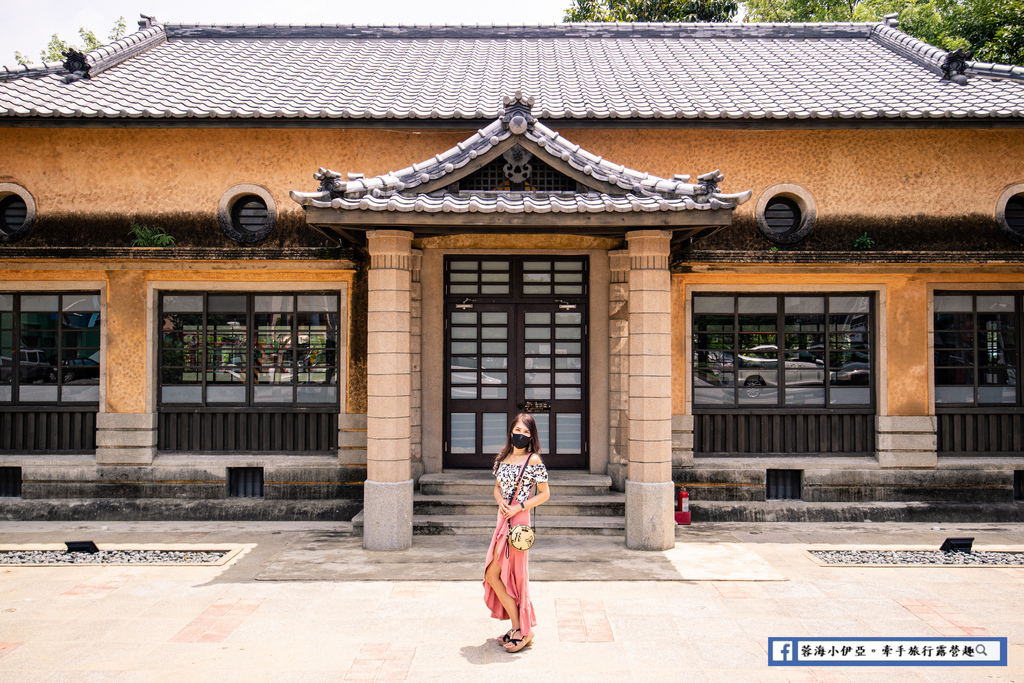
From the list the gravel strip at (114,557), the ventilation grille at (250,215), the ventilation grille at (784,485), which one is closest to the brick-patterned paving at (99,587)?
the gravel strip at (114,557)

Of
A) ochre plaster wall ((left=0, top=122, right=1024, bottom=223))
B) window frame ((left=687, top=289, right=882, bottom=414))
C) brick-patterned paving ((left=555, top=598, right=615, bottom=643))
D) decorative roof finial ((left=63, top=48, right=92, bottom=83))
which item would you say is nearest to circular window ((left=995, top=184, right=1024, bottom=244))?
ochre plaster wall ((left=0, top=122, right=1024, bottom=223))

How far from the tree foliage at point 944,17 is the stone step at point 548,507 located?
42.6 feet

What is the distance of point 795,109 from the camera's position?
35.9 feet

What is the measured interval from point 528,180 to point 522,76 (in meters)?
5.05

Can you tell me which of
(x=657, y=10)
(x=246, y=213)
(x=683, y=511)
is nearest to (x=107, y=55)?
(x=246, y=213)

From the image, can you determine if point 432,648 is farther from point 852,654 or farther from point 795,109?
point 795,109

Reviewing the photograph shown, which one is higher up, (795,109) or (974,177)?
(795,109)

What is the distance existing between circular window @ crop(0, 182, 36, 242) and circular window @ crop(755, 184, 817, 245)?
1137 centimetres

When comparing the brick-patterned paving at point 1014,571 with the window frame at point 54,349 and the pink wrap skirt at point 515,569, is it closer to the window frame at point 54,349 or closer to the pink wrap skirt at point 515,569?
the pink wrap skirt at point 515,569

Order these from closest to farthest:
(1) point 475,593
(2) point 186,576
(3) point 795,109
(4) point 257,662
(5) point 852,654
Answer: (5) point 852,654, (4) point 257,662, (1) point 475,593, (2) point 186,576, (3) point 795,109

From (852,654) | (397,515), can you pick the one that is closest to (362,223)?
(397,515)

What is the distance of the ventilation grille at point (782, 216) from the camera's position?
37.2 ft

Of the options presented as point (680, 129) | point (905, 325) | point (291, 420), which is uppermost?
point (680, 129)

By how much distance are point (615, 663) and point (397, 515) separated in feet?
13.4
